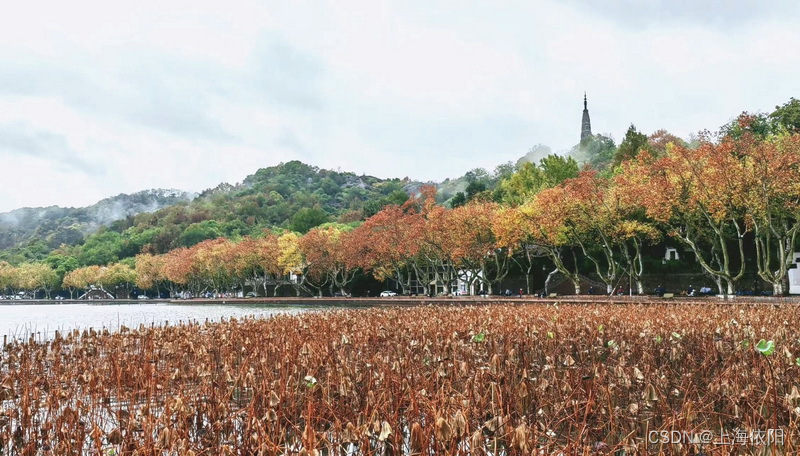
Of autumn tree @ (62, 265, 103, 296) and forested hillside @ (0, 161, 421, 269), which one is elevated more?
forested hillside @ (0, 161, 421, 269)

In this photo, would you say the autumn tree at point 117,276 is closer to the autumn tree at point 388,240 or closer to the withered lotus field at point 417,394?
the autumn tree at point 388,240

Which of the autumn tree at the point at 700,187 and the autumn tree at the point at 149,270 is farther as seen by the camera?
the autumn tree at the point at 149,270

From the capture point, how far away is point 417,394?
5.32 m

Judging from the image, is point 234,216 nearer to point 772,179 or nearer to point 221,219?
point 221,219

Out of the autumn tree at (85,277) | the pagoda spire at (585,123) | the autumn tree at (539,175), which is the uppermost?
the pagoda spire at (585,123)

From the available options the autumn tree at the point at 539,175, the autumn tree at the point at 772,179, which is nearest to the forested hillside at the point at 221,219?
the autumn tree at the point at 539,175

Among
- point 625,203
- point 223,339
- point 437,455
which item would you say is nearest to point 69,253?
point 625,203

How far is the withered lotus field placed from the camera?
429cm

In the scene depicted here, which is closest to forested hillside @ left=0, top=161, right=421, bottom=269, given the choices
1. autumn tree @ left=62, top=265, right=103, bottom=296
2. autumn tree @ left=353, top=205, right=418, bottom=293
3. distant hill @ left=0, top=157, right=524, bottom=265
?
distant hill @ left=0, top=157, right=524, bottom=265

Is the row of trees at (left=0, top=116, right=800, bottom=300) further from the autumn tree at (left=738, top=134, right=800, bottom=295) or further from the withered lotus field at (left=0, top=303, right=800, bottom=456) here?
the withered lotus field at (left=0, top=303, right=800, bottom=456)

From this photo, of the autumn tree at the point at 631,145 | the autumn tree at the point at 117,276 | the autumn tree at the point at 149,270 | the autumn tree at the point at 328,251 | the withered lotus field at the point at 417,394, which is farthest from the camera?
the autumn tree at the point at 117,276

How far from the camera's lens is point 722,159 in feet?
88.0

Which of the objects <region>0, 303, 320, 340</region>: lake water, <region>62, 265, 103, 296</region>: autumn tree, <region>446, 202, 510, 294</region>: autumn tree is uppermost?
<region>446, 202, 510, 294</region>: autumn tree

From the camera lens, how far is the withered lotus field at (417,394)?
4.29m
